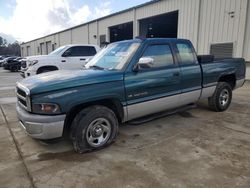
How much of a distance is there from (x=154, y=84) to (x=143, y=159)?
4.66ft

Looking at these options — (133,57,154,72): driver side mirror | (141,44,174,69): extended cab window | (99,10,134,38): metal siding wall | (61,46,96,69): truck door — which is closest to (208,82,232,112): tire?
(141,44,174,69): extended cab window

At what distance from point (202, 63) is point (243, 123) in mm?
1627

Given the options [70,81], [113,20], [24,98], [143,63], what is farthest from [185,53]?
[113,20]

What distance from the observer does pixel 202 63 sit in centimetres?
511

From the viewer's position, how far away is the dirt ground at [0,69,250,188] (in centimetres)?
278

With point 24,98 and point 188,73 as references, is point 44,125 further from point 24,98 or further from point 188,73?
point 188,73

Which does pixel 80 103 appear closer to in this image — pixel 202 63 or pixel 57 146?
pixel 57 146

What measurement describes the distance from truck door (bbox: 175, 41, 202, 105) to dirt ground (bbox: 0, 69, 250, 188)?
0.66 metres

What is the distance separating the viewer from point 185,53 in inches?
190

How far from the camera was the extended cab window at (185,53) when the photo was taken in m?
4.70

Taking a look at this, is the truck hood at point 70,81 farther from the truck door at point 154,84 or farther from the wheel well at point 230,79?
the wheel well at point 230,79

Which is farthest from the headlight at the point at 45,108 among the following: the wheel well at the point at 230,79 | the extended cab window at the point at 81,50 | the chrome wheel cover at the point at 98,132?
the extended cab window at the point at 81,50

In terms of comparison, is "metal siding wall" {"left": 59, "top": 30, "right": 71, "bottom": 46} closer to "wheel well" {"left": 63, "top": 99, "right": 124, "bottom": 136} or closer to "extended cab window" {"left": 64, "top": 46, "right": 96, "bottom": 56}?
"extended cab window" {"left": 64, "top": 46, "right": 96, "bottom": 56}

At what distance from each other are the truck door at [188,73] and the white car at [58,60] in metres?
4.42
